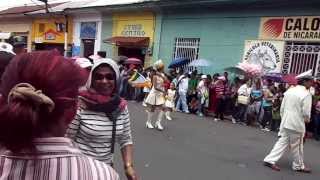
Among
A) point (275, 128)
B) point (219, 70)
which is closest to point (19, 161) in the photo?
point (275, 128)

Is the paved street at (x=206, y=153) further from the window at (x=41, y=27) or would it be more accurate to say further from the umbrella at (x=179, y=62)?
the window at (x=41, y=27)

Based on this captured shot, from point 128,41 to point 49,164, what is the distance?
22.0m

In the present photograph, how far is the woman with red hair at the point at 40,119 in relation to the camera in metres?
1.48

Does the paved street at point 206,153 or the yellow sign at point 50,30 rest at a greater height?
the yellow sign at point 50,30

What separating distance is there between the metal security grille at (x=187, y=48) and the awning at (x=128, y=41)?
7.32 feet

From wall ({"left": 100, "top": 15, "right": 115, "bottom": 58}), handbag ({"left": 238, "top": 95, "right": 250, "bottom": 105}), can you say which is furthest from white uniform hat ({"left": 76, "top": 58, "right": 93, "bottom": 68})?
wall ({"left": 100, "top": 15, "right": 115, "bottom": 58})

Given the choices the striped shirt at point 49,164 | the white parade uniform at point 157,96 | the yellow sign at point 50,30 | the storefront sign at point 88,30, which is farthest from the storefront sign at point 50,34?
the striped shirt at point 49,164

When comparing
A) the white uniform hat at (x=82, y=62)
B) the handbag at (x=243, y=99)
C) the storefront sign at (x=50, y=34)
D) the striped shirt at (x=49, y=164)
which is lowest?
the handbag at (x=243, y=99)

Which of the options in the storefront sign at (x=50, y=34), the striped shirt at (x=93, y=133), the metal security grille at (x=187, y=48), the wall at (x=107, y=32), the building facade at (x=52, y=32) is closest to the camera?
the striped shirt at (x=93, y=133)

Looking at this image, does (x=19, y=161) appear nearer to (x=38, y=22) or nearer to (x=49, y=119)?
(x=49, y=119)

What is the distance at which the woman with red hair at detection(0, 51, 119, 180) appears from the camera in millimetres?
1477

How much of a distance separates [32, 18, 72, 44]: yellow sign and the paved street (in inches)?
675

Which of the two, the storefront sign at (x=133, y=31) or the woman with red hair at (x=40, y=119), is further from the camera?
the storefront sign at (x=133, y=31)

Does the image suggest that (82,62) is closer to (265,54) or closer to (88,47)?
(265,54)
